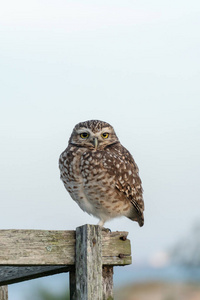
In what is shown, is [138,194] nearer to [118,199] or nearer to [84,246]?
[118,199]

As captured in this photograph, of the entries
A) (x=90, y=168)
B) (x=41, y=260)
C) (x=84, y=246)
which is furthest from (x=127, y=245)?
(x=90, y=168)

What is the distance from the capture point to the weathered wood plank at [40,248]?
3.54m

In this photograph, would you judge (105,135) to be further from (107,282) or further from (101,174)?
(107,282)

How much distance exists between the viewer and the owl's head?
5789 millimetres

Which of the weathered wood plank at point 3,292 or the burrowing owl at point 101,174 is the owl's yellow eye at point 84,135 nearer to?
the burrowing owl at point 101,174

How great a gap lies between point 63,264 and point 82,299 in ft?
0.86

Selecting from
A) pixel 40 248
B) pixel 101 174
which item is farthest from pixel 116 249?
pixel 101 174

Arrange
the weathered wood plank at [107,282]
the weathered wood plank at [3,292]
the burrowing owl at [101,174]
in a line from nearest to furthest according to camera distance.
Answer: the weathered wood plank at [107,282], the weathered wood plank at [3,292], the burrowing owl at [101,174]

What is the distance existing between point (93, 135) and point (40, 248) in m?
2.34

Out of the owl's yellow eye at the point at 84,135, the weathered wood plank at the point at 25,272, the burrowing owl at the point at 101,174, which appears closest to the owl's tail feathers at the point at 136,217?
the burrowing owl at the point at 101,174

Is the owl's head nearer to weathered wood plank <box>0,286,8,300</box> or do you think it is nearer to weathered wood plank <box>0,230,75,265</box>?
weathered wood plank <box>0,286,8,300</box>

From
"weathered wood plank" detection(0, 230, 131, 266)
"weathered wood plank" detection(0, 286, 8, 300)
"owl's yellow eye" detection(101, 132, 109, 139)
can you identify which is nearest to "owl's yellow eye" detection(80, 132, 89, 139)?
"owl's yellow eye" detection(101, 132, 109, 139)

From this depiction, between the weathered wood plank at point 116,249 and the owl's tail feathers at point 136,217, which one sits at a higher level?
the owl's tail feathers at point 136,217

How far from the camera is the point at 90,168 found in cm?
547
